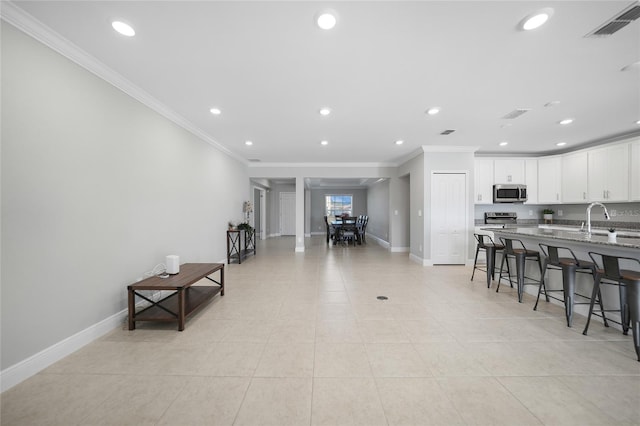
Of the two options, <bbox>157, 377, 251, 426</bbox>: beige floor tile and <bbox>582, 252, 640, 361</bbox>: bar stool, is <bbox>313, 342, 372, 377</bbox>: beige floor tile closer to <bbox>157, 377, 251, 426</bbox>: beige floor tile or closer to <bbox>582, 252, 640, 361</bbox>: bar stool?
<bbox>157, 377, 251, 426</bbox>: beige floor tile

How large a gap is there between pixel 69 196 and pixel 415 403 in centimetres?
323

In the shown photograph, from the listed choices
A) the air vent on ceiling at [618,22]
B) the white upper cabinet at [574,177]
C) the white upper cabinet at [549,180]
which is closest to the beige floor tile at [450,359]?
the air vent on ceiling at [618,22]

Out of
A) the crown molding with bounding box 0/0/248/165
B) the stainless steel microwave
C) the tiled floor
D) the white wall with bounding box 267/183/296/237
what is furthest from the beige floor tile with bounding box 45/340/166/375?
the white wall with bounding box 267/183/296/237

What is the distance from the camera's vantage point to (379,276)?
4.82m

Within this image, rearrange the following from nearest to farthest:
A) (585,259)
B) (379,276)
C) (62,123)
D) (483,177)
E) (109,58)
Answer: (62,123) < (109,58) < (585,259) < (379,276) < (483,177)

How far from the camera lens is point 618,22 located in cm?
189

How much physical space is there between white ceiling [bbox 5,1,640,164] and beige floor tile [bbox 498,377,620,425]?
2.69m

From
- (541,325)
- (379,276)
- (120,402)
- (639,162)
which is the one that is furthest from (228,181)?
(639,162)

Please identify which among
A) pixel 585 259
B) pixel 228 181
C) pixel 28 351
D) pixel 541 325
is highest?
pixel 228 181

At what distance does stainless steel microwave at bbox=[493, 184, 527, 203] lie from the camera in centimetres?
594

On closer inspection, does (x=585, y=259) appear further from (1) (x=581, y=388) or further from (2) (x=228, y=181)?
(2) (x=228, y=181)

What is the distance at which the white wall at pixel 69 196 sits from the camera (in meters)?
1.81

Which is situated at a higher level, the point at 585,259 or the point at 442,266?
the point at 585,259

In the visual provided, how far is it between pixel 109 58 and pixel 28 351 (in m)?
2.58
